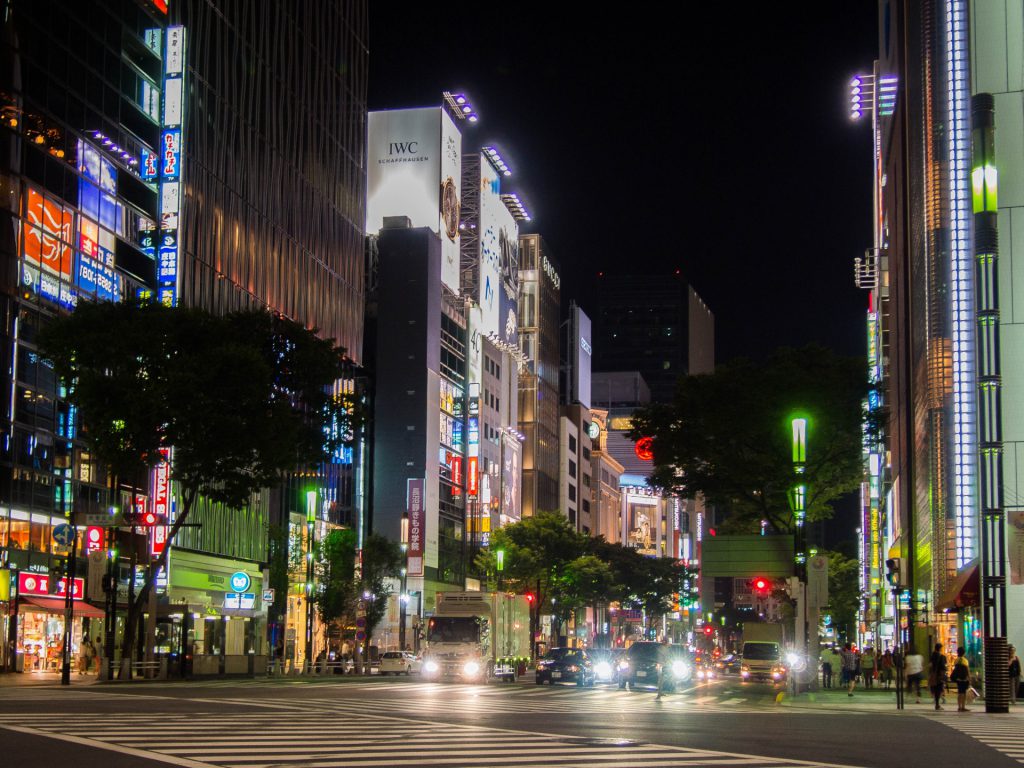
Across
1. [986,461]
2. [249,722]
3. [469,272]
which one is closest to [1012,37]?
[986,461]

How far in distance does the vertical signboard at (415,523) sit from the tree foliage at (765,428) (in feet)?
157

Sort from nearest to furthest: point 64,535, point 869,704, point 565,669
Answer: point 869,704, point 64,535, point 565,669

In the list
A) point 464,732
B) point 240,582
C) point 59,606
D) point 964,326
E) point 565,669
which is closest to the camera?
point 464,732

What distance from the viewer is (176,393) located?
4747 centimetres

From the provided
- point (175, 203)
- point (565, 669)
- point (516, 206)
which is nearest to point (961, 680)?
point (565, 669)

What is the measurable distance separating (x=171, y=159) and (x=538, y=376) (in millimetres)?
78283

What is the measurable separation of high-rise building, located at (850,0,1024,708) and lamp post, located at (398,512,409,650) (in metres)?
42.3

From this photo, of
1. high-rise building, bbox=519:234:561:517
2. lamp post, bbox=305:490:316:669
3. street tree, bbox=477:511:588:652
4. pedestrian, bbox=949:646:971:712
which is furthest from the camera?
high-rise building, bbox=519:234:561:517

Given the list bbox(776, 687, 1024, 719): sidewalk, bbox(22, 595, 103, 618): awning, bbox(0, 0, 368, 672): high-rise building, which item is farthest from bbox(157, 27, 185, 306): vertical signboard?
bbox(776, 687, 1024, 719): sidewalk

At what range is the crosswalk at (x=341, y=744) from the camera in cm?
1698

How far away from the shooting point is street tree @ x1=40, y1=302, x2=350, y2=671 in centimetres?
4797

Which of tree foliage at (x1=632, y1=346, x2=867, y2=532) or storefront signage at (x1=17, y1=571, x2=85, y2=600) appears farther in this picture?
storefront signage at (x1=17, y1=571, x2=85, y2=600)

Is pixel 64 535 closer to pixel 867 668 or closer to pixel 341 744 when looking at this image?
pixel 341 744

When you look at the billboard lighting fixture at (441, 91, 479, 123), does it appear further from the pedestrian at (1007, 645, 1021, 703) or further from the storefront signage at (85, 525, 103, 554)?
the pedestrian at (1007, 645, 1021, 703)
